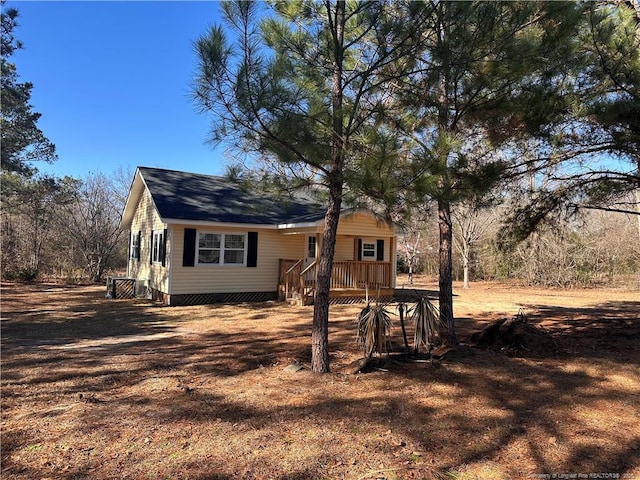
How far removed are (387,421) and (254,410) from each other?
1244mm

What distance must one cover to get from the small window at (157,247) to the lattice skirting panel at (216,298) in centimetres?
144

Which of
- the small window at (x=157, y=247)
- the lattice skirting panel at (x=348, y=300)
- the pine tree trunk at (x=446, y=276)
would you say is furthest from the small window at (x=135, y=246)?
the pine tree trunk at (x=446, y=276)

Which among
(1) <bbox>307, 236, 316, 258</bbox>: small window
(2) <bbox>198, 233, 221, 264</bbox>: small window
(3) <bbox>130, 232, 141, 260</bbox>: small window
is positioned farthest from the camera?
(3) <bbox>130, 232, 141, 260</bbox>: small window

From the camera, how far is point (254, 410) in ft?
12.8

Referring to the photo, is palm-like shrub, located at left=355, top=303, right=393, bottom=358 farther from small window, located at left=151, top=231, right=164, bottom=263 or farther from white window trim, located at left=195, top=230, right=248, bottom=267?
small window, located at left=151, top=231, right=164, bottom=263

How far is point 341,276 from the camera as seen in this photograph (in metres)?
13.1

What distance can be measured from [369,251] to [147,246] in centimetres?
783

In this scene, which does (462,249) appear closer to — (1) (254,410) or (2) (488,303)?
(2) (488,303)

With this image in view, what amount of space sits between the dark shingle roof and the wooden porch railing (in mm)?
1578

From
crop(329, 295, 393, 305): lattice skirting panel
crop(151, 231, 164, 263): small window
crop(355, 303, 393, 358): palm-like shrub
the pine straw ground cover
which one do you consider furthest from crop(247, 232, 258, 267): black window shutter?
crop(355, 303, 393, 358): palm-like shrub

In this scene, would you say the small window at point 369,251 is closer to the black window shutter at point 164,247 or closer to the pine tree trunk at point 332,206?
the black window shutter at point 164,247

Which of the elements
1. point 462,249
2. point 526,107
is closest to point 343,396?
point 526,107

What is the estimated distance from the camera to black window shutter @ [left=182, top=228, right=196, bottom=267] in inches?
472

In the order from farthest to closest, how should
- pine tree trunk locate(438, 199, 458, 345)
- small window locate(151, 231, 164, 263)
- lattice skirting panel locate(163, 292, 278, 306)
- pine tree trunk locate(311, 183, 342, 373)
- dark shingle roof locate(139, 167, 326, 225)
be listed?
small window locate(151, 231, 164, 263) → dark shingle roof locate(139, 167, 326, 225) → lattice skirting panel locate(163, 292, 278, 306) → pine tree trunk locate(438, 199, 458, 345) → pine tree trunk locate(311, 183, 342, 373)
